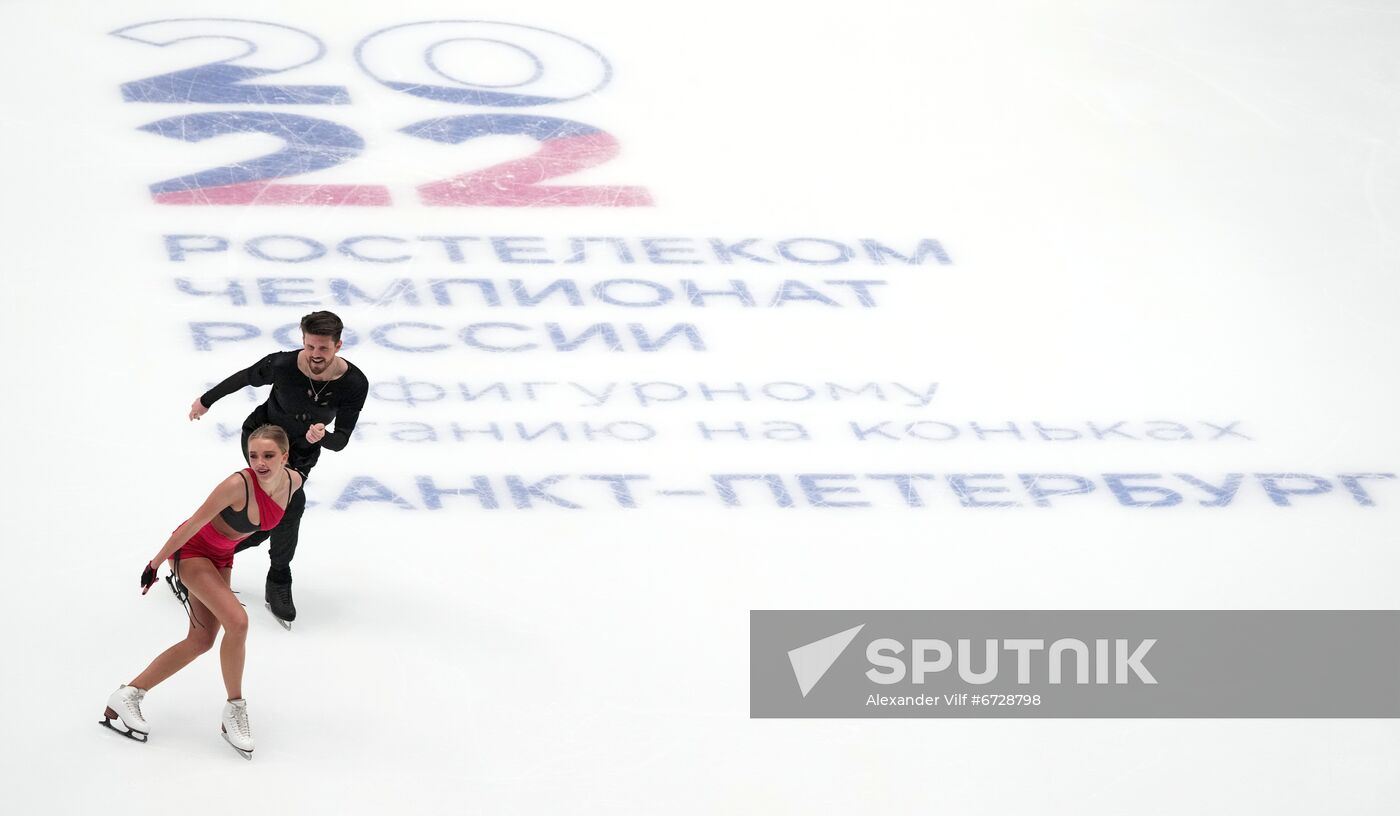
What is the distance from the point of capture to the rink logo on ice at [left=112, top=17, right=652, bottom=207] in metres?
9.16

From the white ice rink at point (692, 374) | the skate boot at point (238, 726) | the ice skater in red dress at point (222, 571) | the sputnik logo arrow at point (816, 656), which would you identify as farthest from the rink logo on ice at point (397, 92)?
the skate boot at point (238, 726)

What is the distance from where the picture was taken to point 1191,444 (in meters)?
7.86

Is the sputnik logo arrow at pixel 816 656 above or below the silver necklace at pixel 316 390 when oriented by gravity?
below

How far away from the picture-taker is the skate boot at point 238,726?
18.0ft

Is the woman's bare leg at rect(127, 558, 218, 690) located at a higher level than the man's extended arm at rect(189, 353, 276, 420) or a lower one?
lower

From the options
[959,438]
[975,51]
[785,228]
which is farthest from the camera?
[975,51]

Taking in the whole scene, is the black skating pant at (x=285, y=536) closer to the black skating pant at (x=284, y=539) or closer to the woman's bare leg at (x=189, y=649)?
the black skating pant at (x=284, y=539)

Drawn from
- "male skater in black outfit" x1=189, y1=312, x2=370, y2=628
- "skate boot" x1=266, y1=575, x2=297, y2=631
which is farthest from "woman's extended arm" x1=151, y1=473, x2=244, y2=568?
"skate boot" x1=266, y1=575, x2=297, y2=631

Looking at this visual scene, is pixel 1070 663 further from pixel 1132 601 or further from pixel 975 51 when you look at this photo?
pixel 975 51

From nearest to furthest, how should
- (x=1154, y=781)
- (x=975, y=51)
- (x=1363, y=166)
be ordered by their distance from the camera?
(x=1154, y=781) < (x=1363, y=166) < (x=975, y=51)

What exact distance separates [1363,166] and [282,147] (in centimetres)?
655

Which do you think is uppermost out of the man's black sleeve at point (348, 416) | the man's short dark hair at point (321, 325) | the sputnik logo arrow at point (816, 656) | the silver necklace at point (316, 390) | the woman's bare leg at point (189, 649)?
the man's short dark hair at point (321, 325)

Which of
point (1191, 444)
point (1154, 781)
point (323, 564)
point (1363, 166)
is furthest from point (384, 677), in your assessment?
point (1363, 166)

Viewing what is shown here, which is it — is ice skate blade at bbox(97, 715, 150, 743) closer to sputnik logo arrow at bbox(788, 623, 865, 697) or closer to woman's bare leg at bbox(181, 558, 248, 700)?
woman's bare leg at bbox(181, 558, 248, 700)
